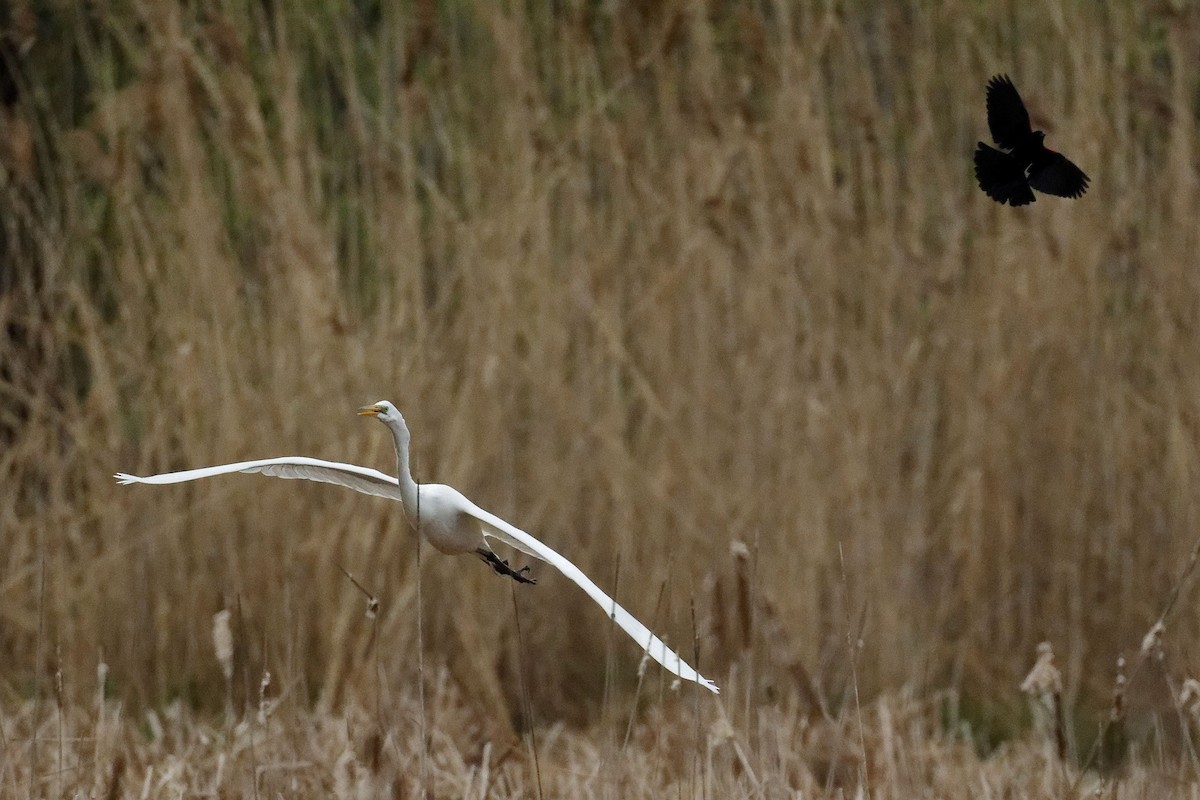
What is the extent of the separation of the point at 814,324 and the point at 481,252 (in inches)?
21.7

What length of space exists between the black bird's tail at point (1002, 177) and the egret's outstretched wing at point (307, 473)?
49 cm

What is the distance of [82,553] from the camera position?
288 cm

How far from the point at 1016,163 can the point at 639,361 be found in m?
1.62

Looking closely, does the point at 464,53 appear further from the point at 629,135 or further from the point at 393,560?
the point at 393,560

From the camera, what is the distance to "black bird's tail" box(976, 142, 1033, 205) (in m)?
1.29

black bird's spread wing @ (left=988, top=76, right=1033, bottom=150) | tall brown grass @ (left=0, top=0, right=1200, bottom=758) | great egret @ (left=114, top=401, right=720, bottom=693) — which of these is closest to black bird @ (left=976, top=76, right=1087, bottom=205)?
black bird's spread wing @ (left=988, top=76, right=1033, bottom=150)

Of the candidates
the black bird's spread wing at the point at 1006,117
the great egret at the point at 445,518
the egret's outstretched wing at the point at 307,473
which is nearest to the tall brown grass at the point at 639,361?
the black bird's spread wing at the point at 1006,117

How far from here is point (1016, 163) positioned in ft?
4.41

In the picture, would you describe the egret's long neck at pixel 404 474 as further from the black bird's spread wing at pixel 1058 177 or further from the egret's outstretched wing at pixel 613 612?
the black bird's spread wing at pixel 1058 177

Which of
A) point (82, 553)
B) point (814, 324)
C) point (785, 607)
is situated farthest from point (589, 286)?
point (82, 553)

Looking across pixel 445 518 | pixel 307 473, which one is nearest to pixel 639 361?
pixel 307 473

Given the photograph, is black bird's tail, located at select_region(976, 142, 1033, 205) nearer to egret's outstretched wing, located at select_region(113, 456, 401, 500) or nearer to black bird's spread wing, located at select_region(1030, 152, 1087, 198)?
black bird's spread wing, located at select_region(1030, 152, 1087, 198)

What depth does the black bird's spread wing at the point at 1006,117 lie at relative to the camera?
136 cm

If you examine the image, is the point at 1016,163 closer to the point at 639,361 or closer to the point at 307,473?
the point at 307,473
